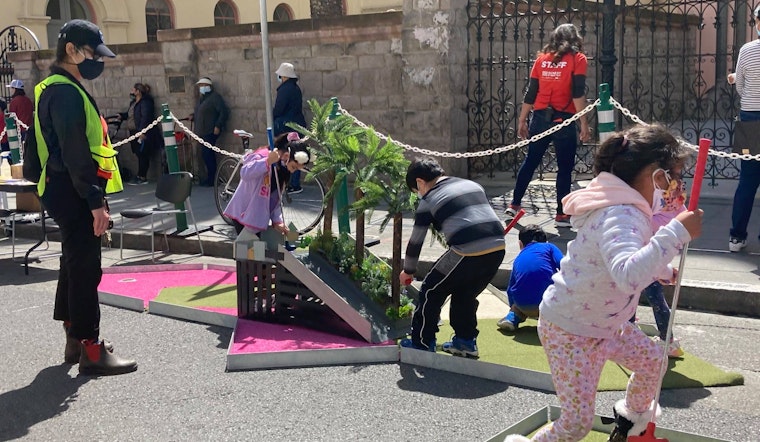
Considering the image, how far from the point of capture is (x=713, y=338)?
6176 mm

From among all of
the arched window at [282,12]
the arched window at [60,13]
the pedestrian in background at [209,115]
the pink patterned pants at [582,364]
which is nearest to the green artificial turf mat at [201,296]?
the pink patterned pants at [582,364]

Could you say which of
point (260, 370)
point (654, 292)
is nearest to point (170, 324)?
point (260, 370)

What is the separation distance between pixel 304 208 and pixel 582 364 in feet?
24.5

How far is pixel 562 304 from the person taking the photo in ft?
12.1

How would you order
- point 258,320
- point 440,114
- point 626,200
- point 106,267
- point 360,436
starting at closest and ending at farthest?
point 626,200
point 360,436
point 258,320
point 106,267
point 440,114

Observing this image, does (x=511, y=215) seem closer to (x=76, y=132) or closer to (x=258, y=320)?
(x=258, y=320)

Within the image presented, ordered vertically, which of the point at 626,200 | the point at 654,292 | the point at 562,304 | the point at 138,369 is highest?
the point at 626,200

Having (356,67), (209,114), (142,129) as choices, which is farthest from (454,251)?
(142,129)

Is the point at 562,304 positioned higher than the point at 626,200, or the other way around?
the point at 626,200

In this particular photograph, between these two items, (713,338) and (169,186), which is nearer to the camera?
(713,338)

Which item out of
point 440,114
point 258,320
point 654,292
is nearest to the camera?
point 654,292

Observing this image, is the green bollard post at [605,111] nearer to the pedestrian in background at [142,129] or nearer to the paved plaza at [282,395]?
the paved plaza at [282,395]

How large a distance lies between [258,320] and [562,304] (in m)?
3.52

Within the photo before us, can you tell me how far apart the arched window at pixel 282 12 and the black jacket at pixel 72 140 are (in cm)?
2656
